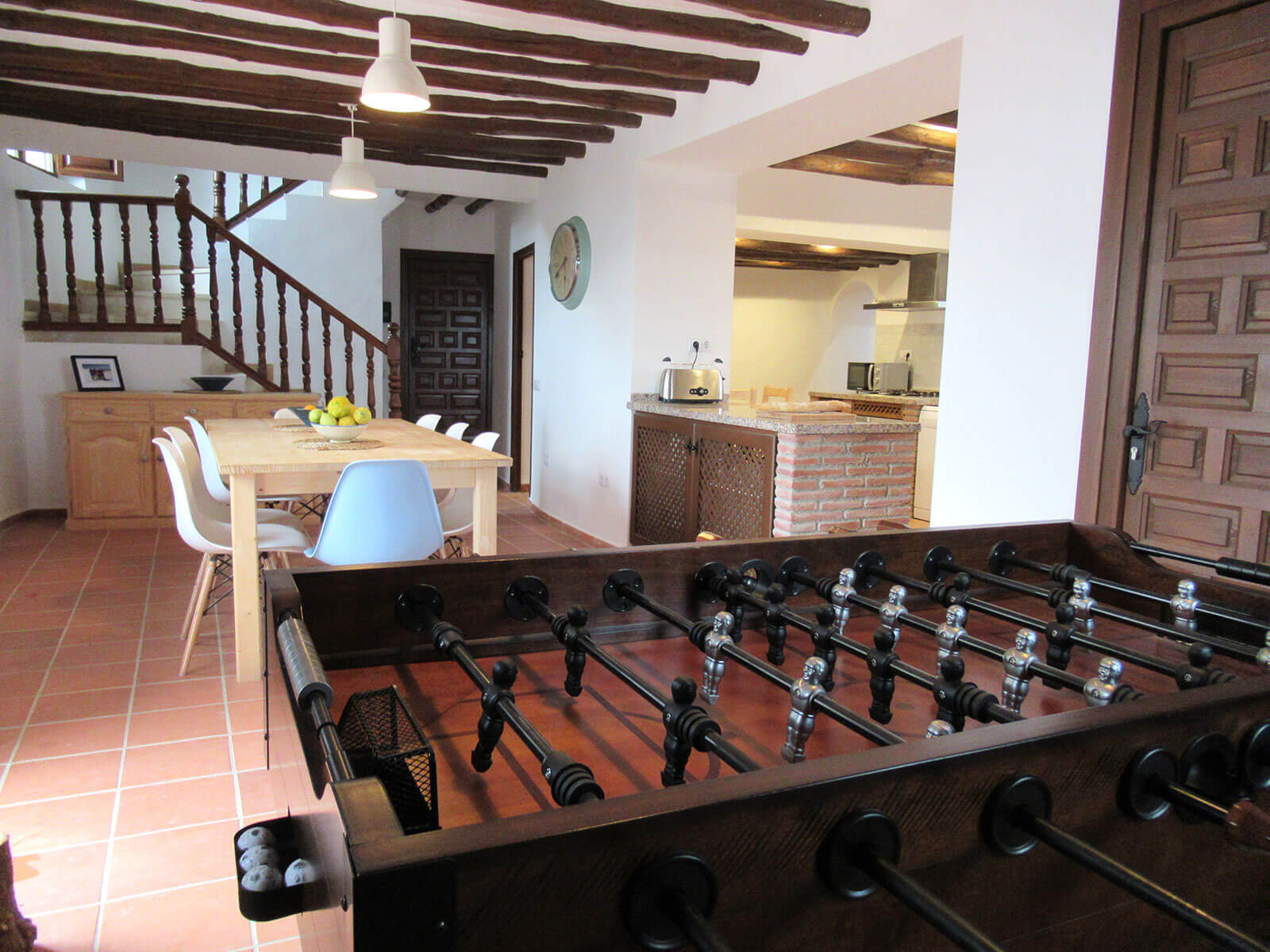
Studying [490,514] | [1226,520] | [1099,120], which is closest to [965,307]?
[1099,120]

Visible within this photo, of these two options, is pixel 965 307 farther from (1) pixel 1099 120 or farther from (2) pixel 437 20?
(2) pixel 437 20

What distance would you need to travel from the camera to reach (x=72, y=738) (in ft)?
9.07

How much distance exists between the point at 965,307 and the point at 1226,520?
107 cm

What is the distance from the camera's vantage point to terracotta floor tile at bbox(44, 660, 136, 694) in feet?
10.4

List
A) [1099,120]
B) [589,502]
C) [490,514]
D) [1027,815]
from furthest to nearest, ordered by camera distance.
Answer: [589,502]
[490,514]
[1099,120]
[1027,815]

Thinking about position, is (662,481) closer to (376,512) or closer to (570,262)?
(570,262)

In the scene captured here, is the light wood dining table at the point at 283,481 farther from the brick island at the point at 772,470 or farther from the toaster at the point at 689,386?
the toaster at the point at 689,386

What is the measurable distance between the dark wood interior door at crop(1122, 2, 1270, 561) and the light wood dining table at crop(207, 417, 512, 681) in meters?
2.24

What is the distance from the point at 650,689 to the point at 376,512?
2.43m

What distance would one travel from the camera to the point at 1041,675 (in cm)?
98

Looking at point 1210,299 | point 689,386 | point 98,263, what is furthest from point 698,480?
point 98,263

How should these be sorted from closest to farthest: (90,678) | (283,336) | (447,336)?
(90,678), (283,336), (447,336)

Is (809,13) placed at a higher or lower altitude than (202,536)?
higher

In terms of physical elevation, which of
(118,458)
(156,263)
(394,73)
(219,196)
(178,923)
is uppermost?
(219,196)
